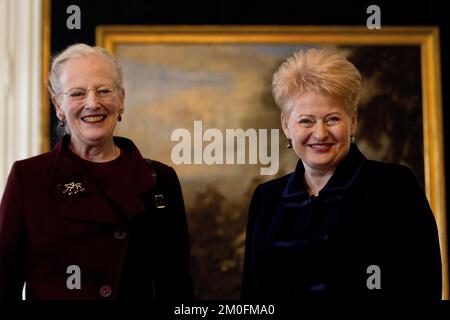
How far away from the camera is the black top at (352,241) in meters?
1.45

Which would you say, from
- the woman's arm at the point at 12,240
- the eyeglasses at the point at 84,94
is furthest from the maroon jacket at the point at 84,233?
the eyeglasses at the point at 84,94

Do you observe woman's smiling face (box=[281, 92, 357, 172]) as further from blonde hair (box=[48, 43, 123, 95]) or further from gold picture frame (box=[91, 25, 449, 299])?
gold picture frame (box=[91, 25, 449, 299])

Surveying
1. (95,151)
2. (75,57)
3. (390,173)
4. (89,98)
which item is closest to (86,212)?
(95,151)

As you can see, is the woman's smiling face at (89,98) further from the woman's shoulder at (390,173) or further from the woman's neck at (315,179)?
the woman's shoulder at (390,173)

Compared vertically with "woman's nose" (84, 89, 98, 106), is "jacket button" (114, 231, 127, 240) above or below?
below

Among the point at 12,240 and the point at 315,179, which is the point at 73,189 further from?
the point at 315,179

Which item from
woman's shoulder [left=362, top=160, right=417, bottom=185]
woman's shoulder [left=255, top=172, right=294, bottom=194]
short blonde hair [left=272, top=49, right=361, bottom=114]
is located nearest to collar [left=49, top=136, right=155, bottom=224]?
woman's shoulder [left=255, top=172, right=294, bottom=194]

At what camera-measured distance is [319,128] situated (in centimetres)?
145

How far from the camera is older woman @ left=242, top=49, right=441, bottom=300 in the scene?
1440 mm

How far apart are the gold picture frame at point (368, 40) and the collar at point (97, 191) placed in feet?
2.02

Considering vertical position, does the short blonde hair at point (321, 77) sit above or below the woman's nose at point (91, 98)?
above

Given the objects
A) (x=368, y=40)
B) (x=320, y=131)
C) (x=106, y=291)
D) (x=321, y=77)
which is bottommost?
(x=106, y=291)

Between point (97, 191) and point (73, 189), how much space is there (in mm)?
57
